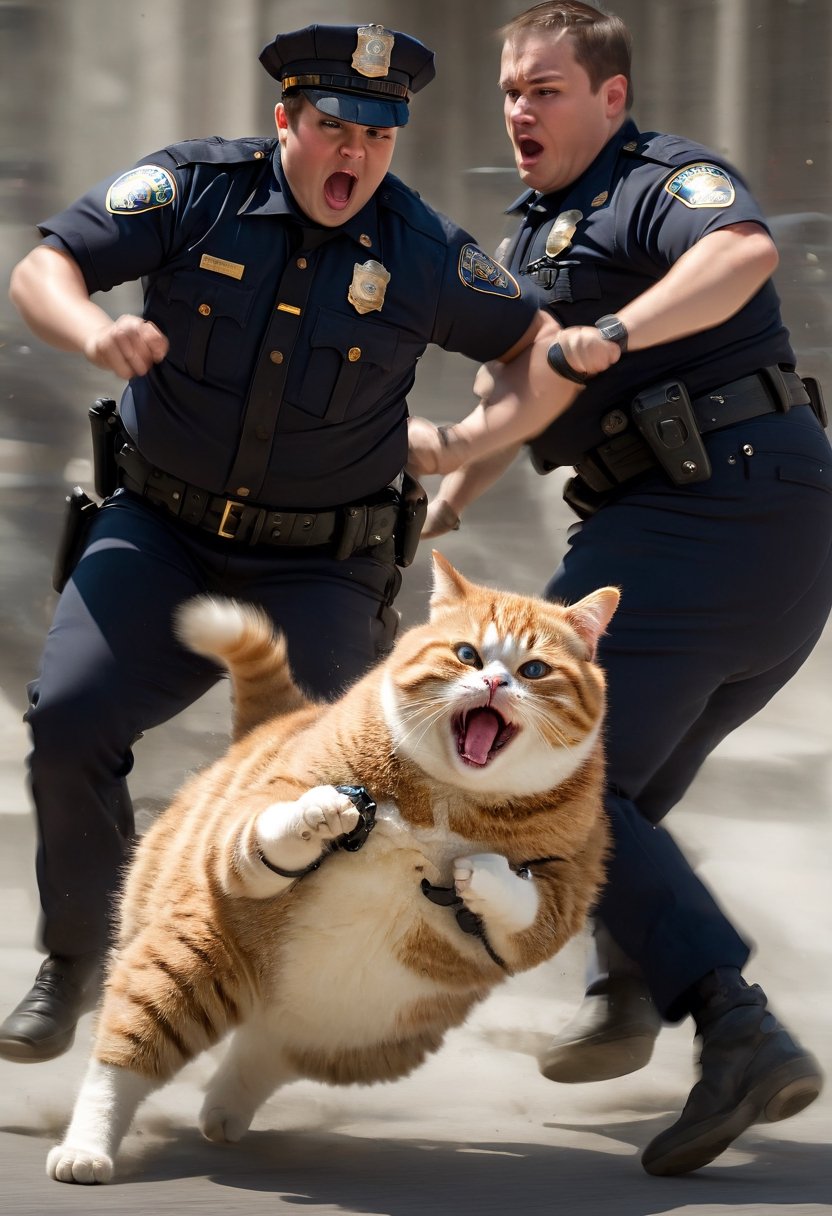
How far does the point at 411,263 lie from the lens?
2459 mm

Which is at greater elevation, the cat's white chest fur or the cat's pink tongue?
the cat's pink tongue

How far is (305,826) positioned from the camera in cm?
174

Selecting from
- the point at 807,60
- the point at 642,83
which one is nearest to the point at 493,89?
the point at 642,83

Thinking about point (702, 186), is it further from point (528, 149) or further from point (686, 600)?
point (686, 600)

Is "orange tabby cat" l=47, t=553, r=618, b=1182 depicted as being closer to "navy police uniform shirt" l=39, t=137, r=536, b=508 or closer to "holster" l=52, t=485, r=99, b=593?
"navy police uniform shirt" l=39, t=137, r=536, b=508

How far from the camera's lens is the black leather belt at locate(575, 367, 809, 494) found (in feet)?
7.64

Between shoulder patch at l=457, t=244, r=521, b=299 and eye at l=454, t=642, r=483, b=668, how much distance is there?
0.79 m

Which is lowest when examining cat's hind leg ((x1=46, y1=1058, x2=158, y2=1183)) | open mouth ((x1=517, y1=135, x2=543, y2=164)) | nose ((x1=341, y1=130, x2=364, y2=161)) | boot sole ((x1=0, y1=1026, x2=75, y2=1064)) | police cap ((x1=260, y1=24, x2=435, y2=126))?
boot sole ((x1=0, y1=1026, x2=75, y2=1064))

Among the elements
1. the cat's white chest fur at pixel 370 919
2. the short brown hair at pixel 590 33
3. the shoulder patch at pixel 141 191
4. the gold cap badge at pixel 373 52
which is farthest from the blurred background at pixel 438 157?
the cat's white chest fur at pixel 370 919

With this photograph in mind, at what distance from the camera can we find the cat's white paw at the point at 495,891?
1.76 meters

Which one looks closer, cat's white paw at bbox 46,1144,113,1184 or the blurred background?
cat's white paw at bbox 46,1144,113,1184

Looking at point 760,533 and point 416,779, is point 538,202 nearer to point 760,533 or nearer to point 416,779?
point 760,533

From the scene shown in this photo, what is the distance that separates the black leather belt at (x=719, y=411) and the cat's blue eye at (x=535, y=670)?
58cm

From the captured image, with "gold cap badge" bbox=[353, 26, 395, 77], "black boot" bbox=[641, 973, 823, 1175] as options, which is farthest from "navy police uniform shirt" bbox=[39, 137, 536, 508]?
"black boot" bbox=[641, 973, 823, 1175]
